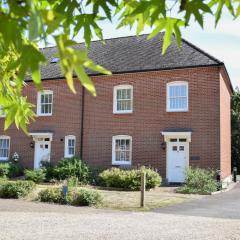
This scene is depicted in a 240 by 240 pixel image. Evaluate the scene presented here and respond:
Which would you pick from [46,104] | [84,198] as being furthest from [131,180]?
[46,104]

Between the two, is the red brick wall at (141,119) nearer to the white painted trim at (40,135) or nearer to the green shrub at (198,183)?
the white painted trim at (40,135)

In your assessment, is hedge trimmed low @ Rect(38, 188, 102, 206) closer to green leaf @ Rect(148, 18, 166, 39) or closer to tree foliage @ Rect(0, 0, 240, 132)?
tree foliage @ Rect(0, 0, 240, 132)

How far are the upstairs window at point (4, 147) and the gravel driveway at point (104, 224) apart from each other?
17127 millimetres

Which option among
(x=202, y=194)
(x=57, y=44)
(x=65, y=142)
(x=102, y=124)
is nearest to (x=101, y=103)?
(x=102, y=124)

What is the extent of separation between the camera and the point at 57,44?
1666mm

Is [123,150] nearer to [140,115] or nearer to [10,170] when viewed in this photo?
[140,115]

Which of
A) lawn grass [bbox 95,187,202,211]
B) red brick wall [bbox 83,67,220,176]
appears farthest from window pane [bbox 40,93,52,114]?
lawn grass [bbox 95,187,202,211]

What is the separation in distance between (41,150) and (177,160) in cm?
966

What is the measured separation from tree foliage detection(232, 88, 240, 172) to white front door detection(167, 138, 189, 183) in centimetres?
1583

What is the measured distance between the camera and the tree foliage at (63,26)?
1634 millimetres

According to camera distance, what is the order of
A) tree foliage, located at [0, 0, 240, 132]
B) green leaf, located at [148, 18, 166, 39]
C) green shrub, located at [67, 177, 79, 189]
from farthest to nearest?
green shrub, located at [67, 177, 79, 189] → green leaf, located at [148, 18, 166, 39] → tree foliage, located at [0, 0, 240, 132]

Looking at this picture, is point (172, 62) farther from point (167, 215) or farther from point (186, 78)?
point (167, 215)

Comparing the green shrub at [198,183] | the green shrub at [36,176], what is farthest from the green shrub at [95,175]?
the green shrub at [198,183]

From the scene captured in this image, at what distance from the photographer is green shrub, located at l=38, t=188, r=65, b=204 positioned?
622 inches
